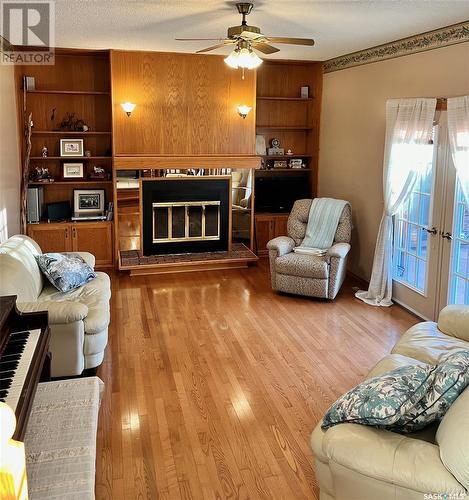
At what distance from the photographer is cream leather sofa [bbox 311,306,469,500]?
6.20 feet

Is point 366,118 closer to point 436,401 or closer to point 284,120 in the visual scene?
point 284,120

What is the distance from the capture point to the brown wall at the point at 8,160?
502 centimetres

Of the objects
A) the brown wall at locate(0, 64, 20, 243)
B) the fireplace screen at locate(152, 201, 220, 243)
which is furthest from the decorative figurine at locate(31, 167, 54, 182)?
the fireplace screen at locate(152, 201, 220, 243)

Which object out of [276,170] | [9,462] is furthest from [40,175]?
[9,462]

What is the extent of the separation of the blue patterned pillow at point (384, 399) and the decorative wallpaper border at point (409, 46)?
124 inches

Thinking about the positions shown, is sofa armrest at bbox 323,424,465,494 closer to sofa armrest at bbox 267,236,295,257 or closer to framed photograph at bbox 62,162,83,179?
sofa armrest at bbox 267,236,295,257

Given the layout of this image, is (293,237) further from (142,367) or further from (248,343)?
(142,367)

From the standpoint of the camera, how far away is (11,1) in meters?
3.68

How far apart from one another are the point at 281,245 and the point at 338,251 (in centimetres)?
64

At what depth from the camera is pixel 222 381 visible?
377cm

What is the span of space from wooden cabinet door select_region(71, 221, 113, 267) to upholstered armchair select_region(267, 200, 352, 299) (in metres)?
2.18

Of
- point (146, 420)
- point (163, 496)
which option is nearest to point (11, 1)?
point (146, 420)

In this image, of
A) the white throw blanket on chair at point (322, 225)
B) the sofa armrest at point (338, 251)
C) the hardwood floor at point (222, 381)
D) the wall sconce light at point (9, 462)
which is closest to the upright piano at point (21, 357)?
the hardwood floor at point (222, 381)

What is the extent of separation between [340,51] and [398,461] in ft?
16.3
